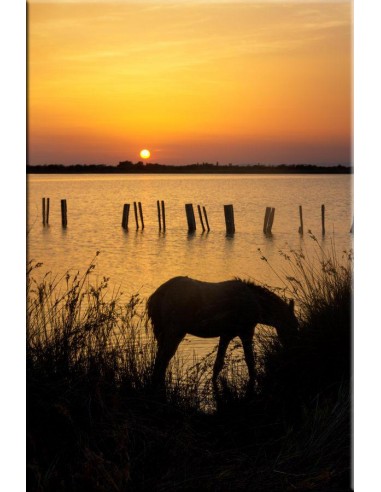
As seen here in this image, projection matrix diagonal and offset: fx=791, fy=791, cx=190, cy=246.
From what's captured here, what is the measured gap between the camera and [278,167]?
12.7 feet

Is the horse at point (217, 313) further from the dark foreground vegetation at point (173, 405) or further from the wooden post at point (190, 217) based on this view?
the wooden post at point (190, 217)

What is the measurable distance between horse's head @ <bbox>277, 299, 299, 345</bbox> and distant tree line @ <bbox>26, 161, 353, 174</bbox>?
0.66 m

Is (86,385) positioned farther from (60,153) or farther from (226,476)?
(60,153)

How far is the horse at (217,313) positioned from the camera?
12.7ft

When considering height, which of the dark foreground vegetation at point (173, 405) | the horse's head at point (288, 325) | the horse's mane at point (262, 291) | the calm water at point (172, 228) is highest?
the calm water at point (172, 228)

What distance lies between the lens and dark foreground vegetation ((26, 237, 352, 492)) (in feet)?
10.9

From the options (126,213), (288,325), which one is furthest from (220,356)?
(126,213)

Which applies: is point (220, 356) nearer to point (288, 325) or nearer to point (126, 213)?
point (288, 325)

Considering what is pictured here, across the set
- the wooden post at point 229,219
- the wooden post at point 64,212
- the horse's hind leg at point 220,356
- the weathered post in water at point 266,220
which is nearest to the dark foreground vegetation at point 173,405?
the horse's hind leg at point 220,356

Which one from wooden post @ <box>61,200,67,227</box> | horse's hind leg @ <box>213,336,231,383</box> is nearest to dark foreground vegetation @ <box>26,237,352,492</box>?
horse's hind leg @ <box>213,336,231,383</box>

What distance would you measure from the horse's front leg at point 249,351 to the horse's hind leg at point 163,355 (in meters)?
0.31

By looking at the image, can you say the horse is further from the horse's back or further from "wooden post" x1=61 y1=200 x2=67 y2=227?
"wooden post" x1=61 y1=200 x2=67 y2=227
